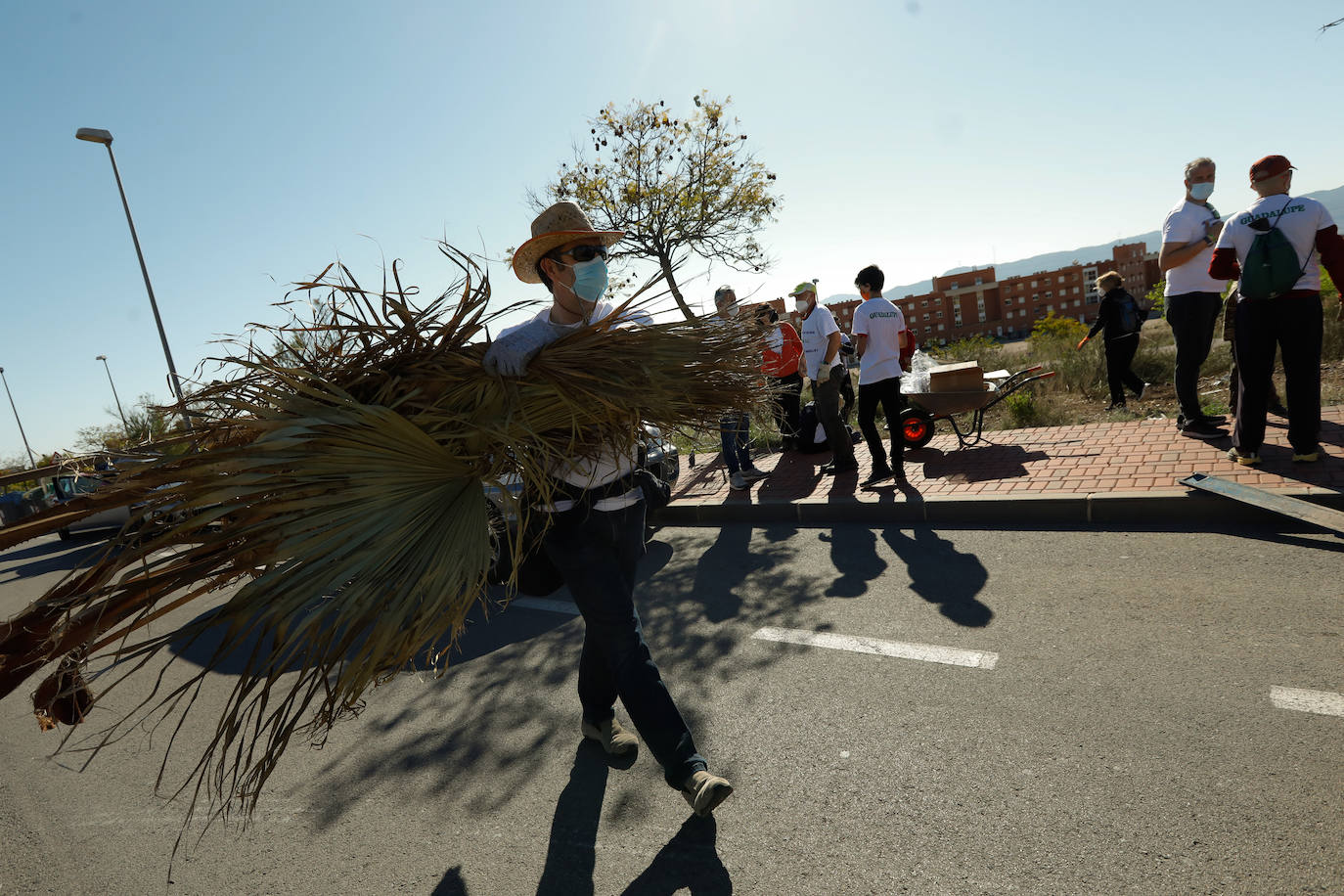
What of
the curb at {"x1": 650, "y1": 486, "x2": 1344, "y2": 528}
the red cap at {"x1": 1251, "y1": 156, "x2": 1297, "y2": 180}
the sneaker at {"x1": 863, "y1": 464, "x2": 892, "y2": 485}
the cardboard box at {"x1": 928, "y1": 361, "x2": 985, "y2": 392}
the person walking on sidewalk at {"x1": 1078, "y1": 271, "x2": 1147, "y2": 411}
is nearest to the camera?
the curb at {"x1": 650, "y1": 486, "x2": 1344, "y2": 528}

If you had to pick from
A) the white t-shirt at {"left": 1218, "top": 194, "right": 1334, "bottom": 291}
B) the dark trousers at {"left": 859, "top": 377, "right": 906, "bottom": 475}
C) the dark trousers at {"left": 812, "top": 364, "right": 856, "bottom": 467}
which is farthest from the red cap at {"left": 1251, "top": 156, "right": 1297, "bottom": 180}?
the dark trousers at {"left": 812, "top": 364, "right": 856, "bottom": 467}

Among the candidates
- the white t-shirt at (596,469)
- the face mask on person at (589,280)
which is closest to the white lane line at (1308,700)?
the white t-shirt at (596,469)

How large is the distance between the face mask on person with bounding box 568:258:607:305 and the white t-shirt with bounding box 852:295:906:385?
3.94 meters

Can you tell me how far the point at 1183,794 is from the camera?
7.67 feet

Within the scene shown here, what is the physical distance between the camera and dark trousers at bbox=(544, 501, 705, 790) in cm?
262

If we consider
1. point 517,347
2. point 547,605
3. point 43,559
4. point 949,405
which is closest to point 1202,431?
point 949,405

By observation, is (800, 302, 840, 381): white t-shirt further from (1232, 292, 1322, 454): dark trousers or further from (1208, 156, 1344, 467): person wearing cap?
(1232, 292, 1322, 454): dark trousers

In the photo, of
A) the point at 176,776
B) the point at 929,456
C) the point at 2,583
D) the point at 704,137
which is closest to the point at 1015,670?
the point at 176,776

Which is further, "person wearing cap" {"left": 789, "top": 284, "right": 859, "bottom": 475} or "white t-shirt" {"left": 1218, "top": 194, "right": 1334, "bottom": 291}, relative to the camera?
"person wearing cap" {"left": 789, "top": 284, "right": 859, "bottom": 475}

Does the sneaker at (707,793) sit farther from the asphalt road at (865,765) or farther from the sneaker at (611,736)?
the sneaker at (611,736)

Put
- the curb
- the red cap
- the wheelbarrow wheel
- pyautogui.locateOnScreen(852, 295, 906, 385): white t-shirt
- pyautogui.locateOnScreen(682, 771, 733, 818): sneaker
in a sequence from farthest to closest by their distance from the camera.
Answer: the wheelbarrow wheel, pyautogui.locateOnScreen(852, 295, 906, 385): white t-shirt, the red cap, the curb, pyautogui.locateOnScreen(682, 771, 733, 818): sneaker

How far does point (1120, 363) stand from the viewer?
849cm

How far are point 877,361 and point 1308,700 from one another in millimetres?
4006

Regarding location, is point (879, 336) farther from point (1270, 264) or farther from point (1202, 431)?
point (1202, 431)
